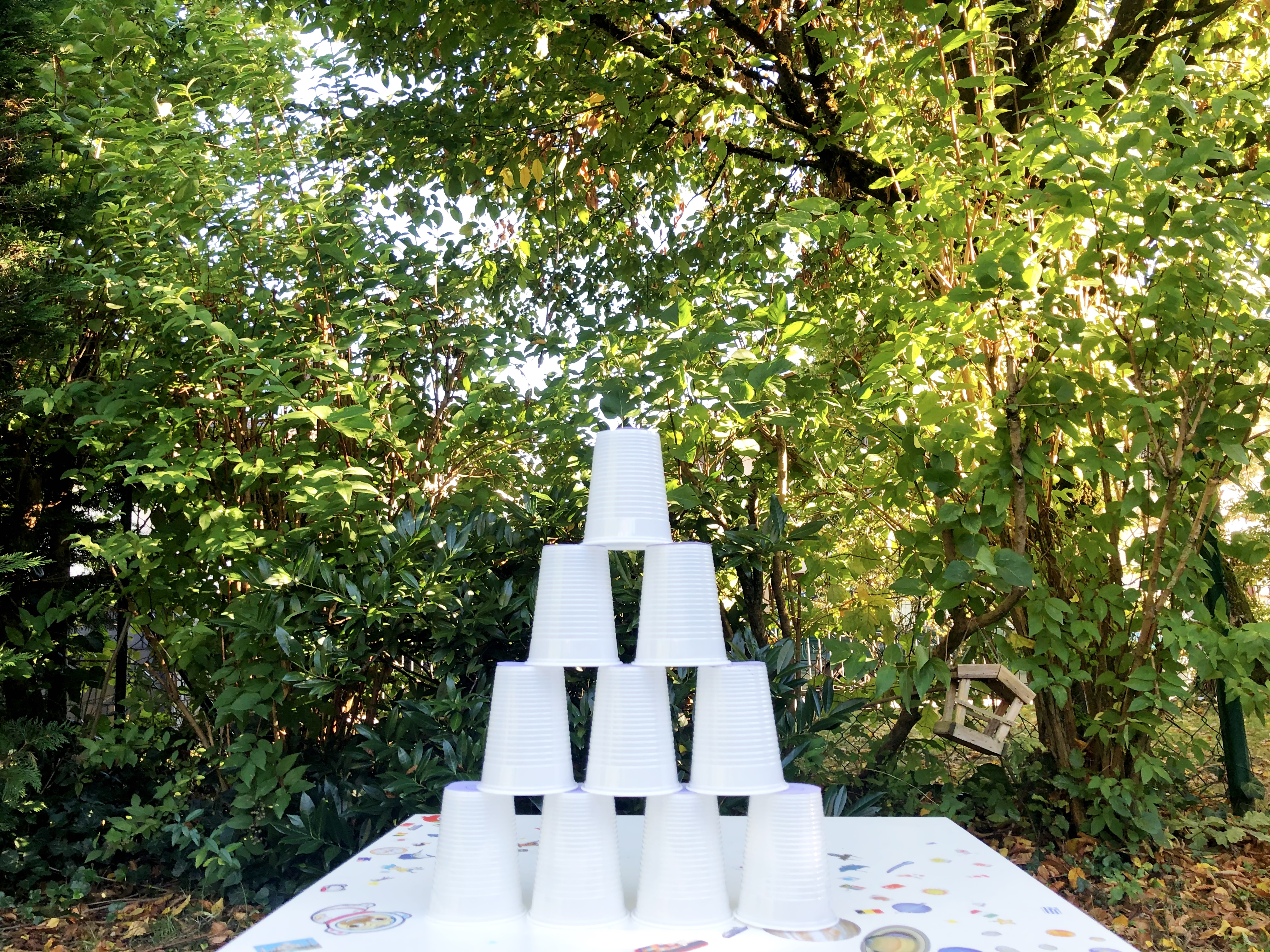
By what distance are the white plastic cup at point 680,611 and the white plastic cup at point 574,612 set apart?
0.06 m

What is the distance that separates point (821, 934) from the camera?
45.4 inches

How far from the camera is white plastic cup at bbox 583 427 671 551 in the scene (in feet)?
4.51

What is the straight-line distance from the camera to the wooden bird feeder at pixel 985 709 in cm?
283

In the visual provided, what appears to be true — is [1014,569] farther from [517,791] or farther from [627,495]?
[517,791]

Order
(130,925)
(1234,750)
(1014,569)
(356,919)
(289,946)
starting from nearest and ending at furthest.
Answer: (289,946), (356,919), (1014,569), (130,925), (1234,750)

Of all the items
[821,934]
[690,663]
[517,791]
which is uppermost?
[690,663]

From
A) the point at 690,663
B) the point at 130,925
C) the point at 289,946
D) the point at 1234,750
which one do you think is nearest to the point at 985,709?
the point at 1234,750

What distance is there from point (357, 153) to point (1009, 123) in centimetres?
260

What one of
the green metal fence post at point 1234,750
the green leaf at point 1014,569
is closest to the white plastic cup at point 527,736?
the green leaf at point 1014,569

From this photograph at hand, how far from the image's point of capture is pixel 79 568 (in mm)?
3322

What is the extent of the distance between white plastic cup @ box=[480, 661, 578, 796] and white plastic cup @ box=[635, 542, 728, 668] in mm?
144

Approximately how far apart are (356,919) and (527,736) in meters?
0.32

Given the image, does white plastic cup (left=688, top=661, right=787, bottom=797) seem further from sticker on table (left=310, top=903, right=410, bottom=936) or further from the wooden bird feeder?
the wooden bird feeder

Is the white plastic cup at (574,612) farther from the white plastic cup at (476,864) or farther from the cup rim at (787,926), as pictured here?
the cup rim at (787,926)
